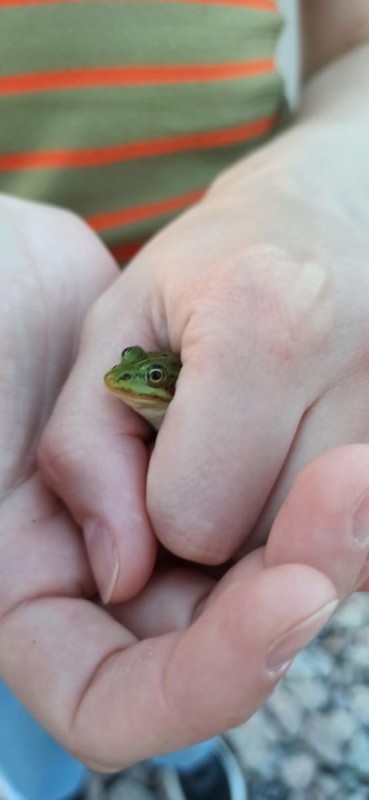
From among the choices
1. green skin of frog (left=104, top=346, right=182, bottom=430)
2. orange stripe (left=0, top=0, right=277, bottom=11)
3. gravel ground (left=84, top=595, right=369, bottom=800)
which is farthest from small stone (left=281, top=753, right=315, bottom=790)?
orange stripe (left=0, top=0, right=277, bottom=11)

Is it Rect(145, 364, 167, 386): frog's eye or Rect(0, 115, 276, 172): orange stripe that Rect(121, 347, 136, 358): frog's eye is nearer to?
Rect(145, 364, 167, 386): frog's eye

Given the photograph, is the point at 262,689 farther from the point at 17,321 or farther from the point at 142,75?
the point at 142,75

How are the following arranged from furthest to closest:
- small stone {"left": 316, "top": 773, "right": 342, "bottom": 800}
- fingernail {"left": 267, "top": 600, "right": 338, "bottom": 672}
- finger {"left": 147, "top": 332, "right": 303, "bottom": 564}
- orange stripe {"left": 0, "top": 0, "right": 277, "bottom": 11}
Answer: orange stripe {"left": 0, "top": 0, "right": 277, "bottom": 11}, small stone {"left": 316, "top": 773, "right": 342, "bottom": 800}, finger {"left": 147, "top": 332, "right": 303, "bottom": 564}, fingernail {"left": 267, "top": 600, "right": 338, "bottom": 672}

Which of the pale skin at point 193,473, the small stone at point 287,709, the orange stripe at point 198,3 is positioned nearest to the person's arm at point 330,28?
the orange stripe at point 198,3

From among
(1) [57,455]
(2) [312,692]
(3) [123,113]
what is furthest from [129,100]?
(2) [312,692]

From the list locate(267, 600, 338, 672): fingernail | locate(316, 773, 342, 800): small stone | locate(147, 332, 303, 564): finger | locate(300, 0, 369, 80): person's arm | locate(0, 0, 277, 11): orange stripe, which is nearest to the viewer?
locate(267, 600, 338, 672): fingernail

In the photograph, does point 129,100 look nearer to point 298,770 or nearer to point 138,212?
point 138,212

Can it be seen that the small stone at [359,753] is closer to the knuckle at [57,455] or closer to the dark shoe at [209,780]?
the dark shoe at [209,780]
